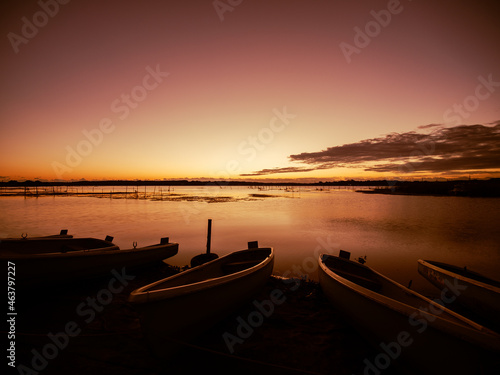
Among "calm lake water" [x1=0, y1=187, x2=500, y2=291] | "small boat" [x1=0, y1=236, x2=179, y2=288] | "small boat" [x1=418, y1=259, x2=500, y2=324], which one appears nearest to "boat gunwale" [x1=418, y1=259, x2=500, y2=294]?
"small boat" [x1=418, y1=259, x2=500, y2=324]

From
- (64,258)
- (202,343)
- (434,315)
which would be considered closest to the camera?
(434,315)

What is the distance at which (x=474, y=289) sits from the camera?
7.05 m

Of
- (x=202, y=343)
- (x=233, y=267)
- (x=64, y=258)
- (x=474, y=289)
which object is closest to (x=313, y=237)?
(x=233, y=267)

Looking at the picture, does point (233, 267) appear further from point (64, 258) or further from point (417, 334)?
point (417, 334)

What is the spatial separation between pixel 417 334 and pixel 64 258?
954 cm

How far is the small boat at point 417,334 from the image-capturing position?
11.4 ft

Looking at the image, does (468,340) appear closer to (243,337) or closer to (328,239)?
(243,337)

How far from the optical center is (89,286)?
8258mm

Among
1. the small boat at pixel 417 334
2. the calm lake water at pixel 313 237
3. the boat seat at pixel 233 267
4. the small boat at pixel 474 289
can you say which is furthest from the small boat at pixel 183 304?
the small boat at pixel 474 289

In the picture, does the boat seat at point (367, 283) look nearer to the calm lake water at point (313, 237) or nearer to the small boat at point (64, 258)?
the calm lake water at point (313, 237)

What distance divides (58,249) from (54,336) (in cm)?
589

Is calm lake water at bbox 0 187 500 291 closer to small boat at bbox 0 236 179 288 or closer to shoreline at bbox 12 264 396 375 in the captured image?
small boat at bbox 0 236 179 288

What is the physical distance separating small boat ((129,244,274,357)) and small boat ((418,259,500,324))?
264 inches

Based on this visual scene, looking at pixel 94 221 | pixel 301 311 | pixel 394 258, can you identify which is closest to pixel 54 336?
pixel 301 311
